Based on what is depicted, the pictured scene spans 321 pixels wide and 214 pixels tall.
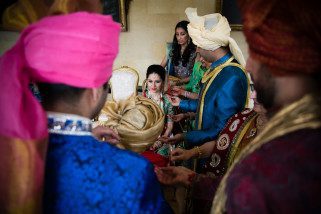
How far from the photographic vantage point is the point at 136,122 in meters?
1.67

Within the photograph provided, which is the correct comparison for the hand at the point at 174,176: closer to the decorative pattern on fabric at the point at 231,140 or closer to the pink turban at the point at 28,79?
the decorative pattern on fabric at the point at 231,140

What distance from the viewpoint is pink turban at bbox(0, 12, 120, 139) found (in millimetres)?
789

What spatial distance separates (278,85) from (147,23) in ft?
15.8

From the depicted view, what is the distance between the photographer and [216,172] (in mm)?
1856

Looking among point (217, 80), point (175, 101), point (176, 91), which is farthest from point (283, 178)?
point (176, 91)

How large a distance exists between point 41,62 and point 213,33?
5.09 ft

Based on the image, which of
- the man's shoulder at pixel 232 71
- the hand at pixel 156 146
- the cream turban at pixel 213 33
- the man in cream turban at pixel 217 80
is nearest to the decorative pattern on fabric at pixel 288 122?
the man in cream turban at pixel 217 80

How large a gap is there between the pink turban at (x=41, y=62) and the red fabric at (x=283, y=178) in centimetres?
54

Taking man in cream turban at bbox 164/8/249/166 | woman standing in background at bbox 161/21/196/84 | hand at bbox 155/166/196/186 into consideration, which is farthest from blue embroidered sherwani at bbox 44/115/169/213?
woman standing in background at bbox 161/21/196/84

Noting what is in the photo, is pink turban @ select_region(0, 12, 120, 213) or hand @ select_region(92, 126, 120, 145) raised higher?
pink turban @ select_region(0, 12, 120, 213)

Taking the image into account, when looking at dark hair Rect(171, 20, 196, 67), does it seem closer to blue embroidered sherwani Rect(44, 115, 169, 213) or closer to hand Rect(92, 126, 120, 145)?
hand Rect(92, 126, 120, 145)

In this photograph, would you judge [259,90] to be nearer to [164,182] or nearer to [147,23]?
[164,182]

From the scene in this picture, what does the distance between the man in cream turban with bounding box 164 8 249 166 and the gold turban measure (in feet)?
1.42

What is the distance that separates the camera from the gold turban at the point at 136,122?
1608mm
